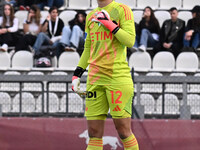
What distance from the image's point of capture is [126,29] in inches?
173

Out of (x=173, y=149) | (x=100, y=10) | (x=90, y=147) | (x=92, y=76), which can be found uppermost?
(x=100, y=10)

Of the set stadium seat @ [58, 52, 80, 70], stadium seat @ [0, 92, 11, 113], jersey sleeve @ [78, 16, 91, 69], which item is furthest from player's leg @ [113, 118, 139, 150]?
stadium seat @ [58, 52, 80, 70]

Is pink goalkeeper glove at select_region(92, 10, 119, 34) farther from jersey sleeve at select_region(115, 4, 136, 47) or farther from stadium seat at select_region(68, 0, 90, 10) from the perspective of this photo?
stadium seat at select_region(68, 0, 90, 10)

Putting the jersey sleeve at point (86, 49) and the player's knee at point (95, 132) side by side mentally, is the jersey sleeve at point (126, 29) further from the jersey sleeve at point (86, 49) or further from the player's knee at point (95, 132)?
the player's knee at point (95, 132)

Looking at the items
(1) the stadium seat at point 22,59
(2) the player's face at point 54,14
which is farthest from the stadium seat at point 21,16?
(1) the stadium seat at point 22,59

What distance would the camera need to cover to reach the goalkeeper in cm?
443

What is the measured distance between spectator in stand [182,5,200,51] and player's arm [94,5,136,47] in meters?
5.63

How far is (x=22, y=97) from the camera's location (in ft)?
24.4

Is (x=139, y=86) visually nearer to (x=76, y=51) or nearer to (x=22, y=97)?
(x=22, y=97)

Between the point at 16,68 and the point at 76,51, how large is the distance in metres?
1.34

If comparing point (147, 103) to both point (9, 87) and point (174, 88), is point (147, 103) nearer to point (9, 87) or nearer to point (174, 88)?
point (174, 88)

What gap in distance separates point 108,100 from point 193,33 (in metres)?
5.87

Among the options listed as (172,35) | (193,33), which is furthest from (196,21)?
(172,35)

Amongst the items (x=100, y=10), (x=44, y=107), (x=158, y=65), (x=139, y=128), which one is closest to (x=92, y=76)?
(x=100, y=10)
